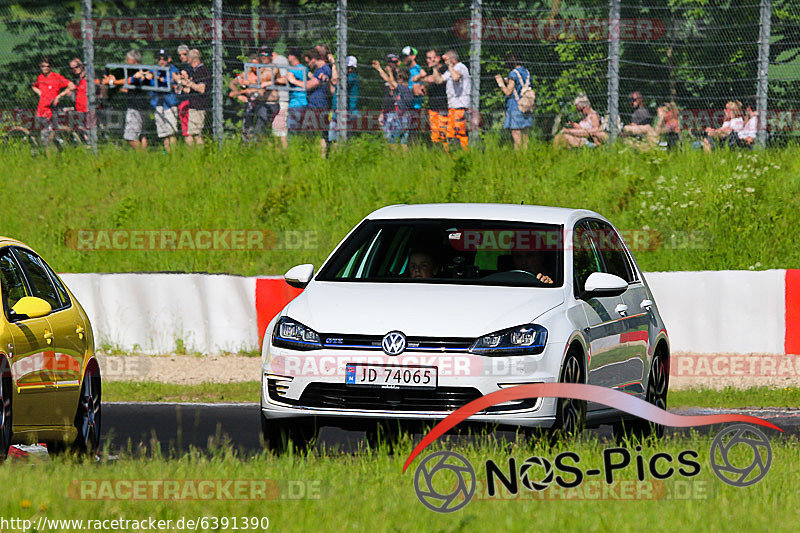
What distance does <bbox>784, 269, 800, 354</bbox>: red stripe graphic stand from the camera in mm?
15930

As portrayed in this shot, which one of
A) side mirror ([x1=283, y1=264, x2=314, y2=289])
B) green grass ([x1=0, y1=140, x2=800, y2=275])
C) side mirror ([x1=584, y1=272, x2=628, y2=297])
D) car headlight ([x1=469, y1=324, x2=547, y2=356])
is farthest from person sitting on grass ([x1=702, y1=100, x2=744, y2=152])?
car headlight ([x1=469, y1=324, x2=547, y2=356])

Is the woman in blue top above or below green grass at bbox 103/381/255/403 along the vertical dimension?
above

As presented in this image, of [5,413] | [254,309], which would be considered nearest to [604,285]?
[5,413]

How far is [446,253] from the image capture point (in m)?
10.4

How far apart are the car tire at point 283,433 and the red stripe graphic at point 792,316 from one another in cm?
843

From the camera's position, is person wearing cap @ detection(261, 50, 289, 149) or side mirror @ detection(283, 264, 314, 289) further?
person wearing cap @ detection(261, 50, 289, 149)

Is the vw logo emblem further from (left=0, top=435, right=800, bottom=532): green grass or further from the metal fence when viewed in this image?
the metal fence

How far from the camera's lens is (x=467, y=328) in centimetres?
859

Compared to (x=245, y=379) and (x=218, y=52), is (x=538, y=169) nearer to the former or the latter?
(x=218, y=52)

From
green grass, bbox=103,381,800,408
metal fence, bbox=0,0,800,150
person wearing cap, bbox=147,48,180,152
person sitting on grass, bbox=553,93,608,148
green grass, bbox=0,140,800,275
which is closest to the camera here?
green grass, bbox=103,381,800,408

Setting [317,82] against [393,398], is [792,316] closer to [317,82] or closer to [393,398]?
[393,398]

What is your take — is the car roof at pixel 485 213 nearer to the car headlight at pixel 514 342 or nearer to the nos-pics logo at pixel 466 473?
the car headlight at pixel 514 342

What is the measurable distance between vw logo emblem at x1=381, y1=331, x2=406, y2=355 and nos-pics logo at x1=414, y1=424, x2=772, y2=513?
28.3 inches

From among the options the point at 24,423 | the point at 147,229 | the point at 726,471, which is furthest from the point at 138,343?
the point at 726,471
